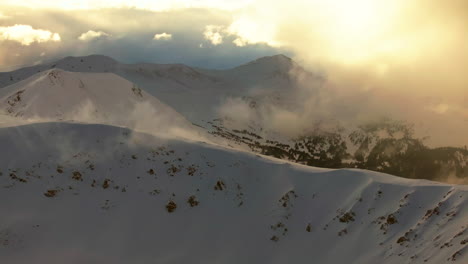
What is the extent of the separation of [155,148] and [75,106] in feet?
323

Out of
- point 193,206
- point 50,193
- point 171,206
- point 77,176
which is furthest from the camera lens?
point 193,206

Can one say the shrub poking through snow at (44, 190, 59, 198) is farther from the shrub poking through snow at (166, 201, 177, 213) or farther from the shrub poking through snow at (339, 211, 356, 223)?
the shrub poking through snow at (339, 211, 356, 223)

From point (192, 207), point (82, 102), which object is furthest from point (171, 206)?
point (82, 102)

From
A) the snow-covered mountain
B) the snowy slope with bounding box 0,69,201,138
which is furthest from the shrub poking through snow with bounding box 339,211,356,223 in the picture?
the snowy slope with bounding box 0,69,201,138

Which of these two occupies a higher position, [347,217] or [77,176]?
[77,176]

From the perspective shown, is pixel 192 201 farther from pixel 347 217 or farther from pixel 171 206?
pixel 347 217

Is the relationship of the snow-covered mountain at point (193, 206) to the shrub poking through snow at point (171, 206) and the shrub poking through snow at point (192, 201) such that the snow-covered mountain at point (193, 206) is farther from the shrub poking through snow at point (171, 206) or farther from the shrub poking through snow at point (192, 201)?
the shrub poking through snow at point (171, 206)

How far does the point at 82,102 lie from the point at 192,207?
114904 millimetres

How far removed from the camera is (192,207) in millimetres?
58188

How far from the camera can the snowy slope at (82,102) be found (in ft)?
443

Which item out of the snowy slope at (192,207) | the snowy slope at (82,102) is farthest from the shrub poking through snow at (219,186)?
the snowy slope at (82,102)

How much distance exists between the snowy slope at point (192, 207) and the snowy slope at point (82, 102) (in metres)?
72.3

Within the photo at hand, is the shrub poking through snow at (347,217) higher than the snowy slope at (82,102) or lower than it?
lower

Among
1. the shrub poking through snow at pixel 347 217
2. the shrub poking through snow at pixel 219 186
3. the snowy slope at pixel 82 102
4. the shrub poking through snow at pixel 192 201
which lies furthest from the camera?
the snowy slope at pixel 82 102
